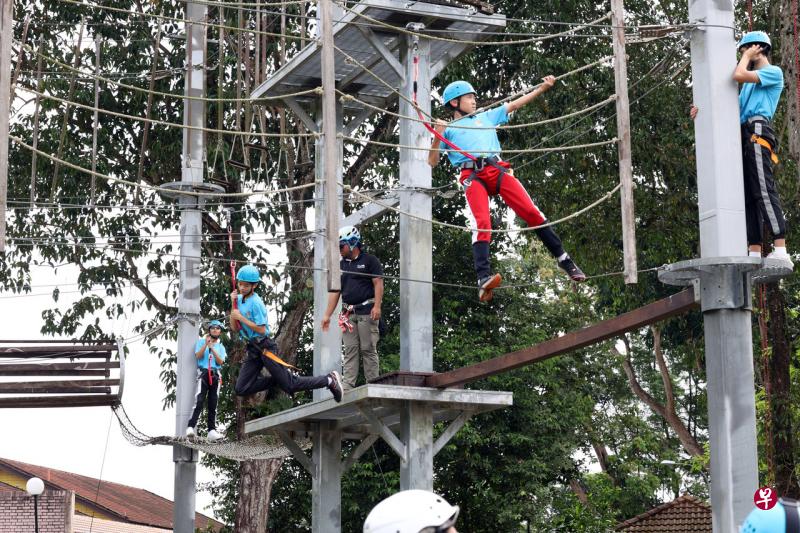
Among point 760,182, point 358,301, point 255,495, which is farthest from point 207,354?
point 760,182

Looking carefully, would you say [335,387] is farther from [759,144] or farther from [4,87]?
[4,87]

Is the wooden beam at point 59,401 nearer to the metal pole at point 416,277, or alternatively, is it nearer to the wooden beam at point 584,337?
the metal pole at point 416,277

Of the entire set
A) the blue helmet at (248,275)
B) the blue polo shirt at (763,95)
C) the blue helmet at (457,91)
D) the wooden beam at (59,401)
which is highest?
the blue helmet at (457,91)

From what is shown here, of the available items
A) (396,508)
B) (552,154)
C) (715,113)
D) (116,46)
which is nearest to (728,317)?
(715,113)

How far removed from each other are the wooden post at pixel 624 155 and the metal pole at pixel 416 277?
2376 mm

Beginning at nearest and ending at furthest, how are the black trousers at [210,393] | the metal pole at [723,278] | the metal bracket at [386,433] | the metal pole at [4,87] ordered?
the metal pole at [4,87] < the metal pole at [723,278] < the metal bracket at [386,433] < the black trousers at [210,393]

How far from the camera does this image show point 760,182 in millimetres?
8094

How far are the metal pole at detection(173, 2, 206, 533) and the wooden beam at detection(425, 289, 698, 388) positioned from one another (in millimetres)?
4361

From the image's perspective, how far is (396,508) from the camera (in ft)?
10.0

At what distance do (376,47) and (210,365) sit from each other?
16.4ft

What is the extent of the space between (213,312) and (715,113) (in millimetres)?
12857

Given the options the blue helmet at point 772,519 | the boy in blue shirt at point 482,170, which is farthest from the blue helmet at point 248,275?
the blue helmet at point 772,519

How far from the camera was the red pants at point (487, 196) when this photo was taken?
9812 mm

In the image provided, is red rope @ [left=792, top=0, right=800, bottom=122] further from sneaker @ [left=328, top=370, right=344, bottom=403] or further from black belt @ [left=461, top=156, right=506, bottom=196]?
sneaker @ [left=328, top=370, right=344, bottom=403]
